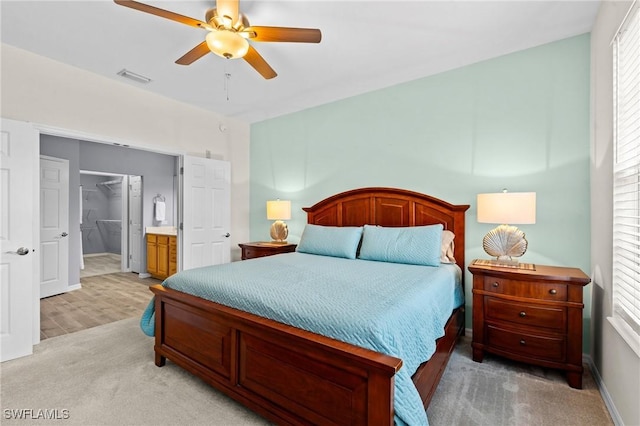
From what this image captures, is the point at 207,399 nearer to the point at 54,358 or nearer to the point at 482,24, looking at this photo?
the point at 54,358

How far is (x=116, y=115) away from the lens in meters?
3.51

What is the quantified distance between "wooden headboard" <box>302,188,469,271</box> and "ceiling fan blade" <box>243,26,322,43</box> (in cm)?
192

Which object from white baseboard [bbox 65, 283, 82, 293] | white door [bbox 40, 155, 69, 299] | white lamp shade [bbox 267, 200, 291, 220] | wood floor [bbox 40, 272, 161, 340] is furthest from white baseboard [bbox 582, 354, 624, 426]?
white baseboard [bbox 65, 283, 82, 293]

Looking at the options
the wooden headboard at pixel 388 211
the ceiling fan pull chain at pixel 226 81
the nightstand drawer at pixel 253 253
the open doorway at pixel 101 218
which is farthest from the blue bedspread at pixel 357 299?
the open doorway at pixel 101 218

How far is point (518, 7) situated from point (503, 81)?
0.77 m

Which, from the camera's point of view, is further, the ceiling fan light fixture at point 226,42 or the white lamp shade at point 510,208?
the white lamp shade at point 510,208

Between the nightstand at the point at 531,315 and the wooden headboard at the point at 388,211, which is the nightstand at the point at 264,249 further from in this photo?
the nightstand at the point at 531,315

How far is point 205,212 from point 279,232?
111 centimetres

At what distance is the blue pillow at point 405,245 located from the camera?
270 centimetres

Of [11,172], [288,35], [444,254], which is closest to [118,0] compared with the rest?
[288,35]

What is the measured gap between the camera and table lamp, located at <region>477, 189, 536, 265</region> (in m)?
2.39

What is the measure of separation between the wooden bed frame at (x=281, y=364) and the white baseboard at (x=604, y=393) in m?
0.93

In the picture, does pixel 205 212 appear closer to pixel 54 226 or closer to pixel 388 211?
pixel 54 226

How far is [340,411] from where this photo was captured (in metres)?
1.41
